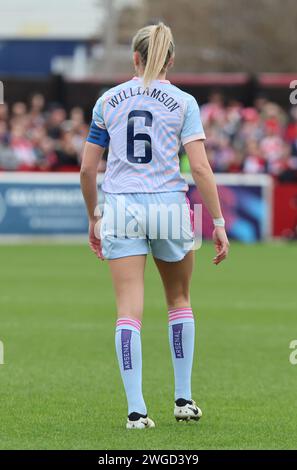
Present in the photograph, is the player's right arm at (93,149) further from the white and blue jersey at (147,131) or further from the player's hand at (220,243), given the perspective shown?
the player's hand at (220,243)

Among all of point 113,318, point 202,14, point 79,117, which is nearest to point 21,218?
point 79,117

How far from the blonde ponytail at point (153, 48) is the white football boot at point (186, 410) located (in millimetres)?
1794

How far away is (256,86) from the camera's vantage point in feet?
97.4

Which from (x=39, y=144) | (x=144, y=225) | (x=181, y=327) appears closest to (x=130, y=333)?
(x=181, y=327)

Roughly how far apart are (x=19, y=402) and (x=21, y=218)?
1571 centimetres

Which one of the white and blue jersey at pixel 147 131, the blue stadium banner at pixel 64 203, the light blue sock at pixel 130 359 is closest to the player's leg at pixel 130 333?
the light blue sock at pixel 130 359

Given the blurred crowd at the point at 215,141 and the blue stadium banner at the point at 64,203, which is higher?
the blurred crowd at the point at 215,141

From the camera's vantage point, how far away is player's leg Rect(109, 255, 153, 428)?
7.05 meters

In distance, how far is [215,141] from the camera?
25.5m

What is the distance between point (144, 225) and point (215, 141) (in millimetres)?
18564

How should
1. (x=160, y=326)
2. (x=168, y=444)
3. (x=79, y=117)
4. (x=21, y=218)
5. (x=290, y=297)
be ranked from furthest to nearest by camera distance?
1. (x=79, y=117)
2. (x=21, y=218)
3. (x=290, y=297)
4. (x=160, y=326)
5. (x=168, y=444)

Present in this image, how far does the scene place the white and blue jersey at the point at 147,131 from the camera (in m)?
7.05

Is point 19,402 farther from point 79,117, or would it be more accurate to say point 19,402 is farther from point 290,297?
point 79,117

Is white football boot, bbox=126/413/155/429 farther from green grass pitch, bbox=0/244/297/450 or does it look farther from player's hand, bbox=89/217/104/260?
player's hand, bbox=89/217/104/260
